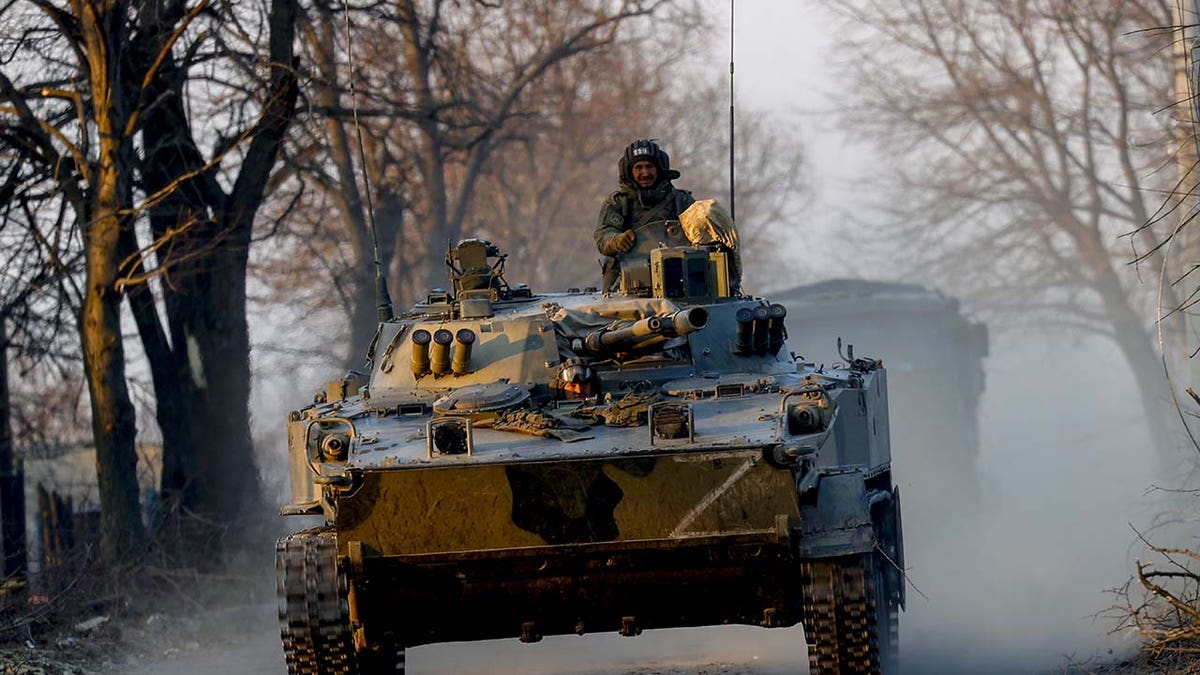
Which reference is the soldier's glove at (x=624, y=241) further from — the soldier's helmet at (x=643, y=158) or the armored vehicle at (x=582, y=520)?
the armored vehicle at (x=582, y=520)

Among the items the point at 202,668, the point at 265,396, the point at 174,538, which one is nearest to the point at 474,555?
the point at 202,668

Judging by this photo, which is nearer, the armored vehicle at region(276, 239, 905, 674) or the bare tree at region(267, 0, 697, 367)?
the armored vehicle at region(276, 239, 905, 674)

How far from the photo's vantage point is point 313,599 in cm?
1074

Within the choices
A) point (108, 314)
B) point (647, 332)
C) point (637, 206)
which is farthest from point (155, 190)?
point (647, 332)

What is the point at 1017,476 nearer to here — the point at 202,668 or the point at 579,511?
the point at 202,668

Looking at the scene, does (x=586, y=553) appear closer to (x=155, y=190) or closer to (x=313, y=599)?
(x=313, y=599)

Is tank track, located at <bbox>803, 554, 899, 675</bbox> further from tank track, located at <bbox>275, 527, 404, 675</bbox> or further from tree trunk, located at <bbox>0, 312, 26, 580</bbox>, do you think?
tree trunk, located at <bbox>0, 312, 26, 580</bbox>

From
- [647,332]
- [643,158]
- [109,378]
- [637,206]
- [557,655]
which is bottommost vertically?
[557,655]

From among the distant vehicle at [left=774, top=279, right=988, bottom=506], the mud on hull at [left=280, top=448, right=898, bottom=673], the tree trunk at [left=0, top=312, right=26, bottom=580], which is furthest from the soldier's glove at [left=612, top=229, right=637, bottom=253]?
the distant vehicle at [left=774, top=279, right=988, bottom=506]

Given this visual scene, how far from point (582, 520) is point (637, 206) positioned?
452cm

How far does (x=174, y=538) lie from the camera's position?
64.6ft

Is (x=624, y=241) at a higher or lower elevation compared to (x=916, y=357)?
higher

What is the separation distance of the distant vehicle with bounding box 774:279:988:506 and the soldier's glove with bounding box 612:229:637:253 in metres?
14.0

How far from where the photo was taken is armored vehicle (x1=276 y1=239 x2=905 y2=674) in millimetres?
10469
